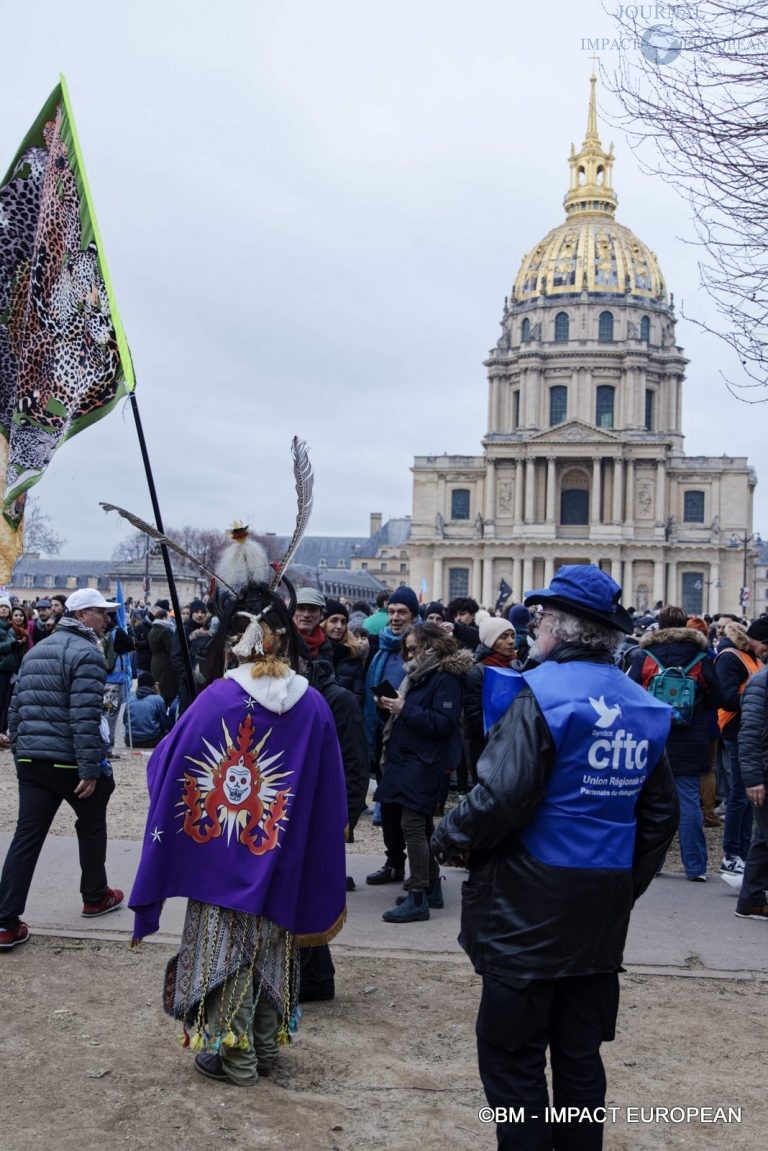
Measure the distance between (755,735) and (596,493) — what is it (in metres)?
73.0

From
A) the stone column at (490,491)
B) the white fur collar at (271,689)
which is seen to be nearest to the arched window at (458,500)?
the stone column at (490,491)

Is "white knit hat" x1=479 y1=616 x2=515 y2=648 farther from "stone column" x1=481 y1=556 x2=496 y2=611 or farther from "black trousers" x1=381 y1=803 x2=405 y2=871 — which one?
"stone column" x1=481 y1=556 x2=496 y2=611

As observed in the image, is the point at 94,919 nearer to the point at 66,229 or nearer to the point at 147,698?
the point at 66,229

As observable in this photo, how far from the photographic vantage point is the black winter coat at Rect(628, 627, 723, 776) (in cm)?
780

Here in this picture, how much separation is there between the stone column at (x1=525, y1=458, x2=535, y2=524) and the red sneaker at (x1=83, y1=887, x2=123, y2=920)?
7241 centimetres

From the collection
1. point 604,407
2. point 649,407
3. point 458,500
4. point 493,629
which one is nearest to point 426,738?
point 493,629

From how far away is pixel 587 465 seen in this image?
79.8m

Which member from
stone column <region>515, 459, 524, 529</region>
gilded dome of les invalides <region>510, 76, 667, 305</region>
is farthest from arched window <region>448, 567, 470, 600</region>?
gilded dome of les invalides <region>510, 76, 667, 305</region>

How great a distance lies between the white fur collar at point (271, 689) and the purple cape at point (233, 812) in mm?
37

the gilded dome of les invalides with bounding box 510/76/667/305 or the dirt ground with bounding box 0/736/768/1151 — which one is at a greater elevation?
the gilded dome of les invalides with bounding box 510/76/667/305

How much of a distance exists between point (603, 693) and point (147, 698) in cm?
1188

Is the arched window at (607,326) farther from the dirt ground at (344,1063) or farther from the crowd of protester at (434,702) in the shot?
the dirt ground at (344,1063)

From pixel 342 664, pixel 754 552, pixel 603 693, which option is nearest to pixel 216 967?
pixel 603 693

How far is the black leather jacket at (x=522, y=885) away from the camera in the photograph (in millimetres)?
3289
